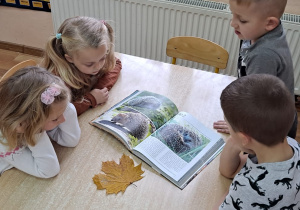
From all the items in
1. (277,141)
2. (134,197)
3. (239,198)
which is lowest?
Answer: (134,197)

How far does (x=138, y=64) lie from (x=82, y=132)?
1.94 ft

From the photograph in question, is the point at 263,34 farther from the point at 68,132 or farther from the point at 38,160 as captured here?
the point at 38,160

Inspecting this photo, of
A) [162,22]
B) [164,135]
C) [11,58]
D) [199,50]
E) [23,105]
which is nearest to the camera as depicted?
[23,105]

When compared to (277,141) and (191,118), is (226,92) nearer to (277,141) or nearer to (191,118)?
(277,141)

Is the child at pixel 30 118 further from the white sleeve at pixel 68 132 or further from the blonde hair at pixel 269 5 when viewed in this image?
the blonde hair at pixel 269 5

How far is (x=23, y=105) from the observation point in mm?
926

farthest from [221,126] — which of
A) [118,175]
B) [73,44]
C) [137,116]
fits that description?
[73,44]

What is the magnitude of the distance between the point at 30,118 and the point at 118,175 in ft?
1.17

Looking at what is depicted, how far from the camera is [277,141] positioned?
2.68 ft

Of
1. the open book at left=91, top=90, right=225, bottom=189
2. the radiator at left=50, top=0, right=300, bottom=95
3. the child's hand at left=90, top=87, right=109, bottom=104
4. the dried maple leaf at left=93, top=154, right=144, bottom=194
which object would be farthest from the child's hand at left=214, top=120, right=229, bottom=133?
the radiator at left=50, top=0, right=300, bottom=95

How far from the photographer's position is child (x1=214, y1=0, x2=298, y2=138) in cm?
112

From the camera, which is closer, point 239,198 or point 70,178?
point 239,198

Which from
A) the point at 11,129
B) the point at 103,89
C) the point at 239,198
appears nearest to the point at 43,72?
the point at 11,129

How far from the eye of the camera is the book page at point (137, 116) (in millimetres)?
1189
